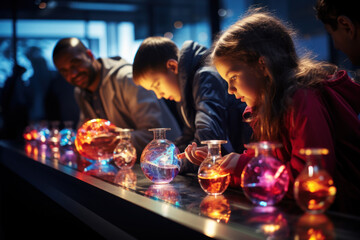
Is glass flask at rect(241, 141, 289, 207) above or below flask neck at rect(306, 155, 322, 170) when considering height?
below

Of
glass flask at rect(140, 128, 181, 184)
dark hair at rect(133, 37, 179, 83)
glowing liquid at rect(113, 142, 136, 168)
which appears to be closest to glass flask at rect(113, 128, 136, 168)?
glowing liquid at rect(113, 142, 136, 168)

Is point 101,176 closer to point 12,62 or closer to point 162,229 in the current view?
point 162,229

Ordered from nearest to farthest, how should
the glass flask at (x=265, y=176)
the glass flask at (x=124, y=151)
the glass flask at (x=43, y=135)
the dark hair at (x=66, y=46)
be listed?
the glass flask at (x=265, y=176) < the glass flask at (x=124, y=151) < the dark hair at (x=66, y=46) < the glass flask at (x=43, y=135)

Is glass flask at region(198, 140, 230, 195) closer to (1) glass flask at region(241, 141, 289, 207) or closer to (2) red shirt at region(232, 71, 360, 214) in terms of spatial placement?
(2) red shirt at region(232, 71, 360, 214)

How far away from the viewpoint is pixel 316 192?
1.05m

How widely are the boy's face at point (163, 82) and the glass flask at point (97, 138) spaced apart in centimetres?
32

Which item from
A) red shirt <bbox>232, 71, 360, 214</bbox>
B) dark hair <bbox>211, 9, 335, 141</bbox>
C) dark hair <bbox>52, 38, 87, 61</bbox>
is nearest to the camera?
red shirt <bbox>232, 71, 360, 214</bbox>

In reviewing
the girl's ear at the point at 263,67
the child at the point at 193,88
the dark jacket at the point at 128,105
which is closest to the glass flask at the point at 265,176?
the girl's ear at the point at 263,67

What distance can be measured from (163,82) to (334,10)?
1.14m

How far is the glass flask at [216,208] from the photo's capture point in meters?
1.12

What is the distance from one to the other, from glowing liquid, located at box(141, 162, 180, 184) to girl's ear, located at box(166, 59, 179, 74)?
2.85 feet

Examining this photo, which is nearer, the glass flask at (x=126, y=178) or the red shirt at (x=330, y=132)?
the red shirt at (x=330, y=132)

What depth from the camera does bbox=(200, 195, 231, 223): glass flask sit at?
1.12 meters

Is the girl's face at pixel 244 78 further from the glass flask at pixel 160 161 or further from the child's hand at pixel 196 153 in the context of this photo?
the glass flask at pixel 160 161
